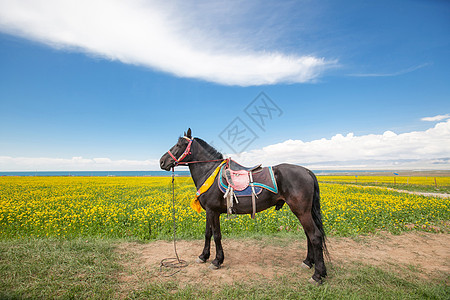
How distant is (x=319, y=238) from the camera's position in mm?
4715

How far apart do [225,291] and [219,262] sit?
1174mm

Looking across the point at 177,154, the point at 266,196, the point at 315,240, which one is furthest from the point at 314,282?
the point at 177,154

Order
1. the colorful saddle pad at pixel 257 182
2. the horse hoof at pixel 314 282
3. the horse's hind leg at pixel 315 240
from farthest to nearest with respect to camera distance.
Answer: the colorful saddle pad at pixel 257 182, the horse's hind leg at pixel 315 240, the horse hoof at pixel 314 282

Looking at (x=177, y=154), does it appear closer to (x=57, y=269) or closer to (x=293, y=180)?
(x=293, y=180)

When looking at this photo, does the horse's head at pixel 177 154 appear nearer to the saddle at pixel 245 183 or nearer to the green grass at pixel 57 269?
the saddle at pixel 245 183

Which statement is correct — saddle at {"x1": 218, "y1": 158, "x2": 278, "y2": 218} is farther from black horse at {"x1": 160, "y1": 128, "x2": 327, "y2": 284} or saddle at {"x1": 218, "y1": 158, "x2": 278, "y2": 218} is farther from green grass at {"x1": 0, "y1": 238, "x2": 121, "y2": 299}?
green grass at {"x1": 0, "y1": 238, "x2": 121, "y2": 299}

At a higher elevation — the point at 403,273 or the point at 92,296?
the point at 92,296

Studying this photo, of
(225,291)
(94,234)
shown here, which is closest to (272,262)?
(225,291)

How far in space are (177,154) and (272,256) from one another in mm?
3698

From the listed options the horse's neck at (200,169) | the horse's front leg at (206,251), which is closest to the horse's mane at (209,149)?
the horse's neck at (200,169)

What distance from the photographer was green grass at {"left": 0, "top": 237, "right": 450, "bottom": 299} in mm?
3961

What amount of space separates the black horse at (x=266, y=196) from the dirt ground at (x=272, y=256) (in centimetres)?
49

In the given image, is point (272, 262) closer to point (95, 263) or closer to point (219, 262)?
point (219, 262)

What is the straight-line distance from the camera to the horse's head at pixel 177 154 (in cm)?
548
